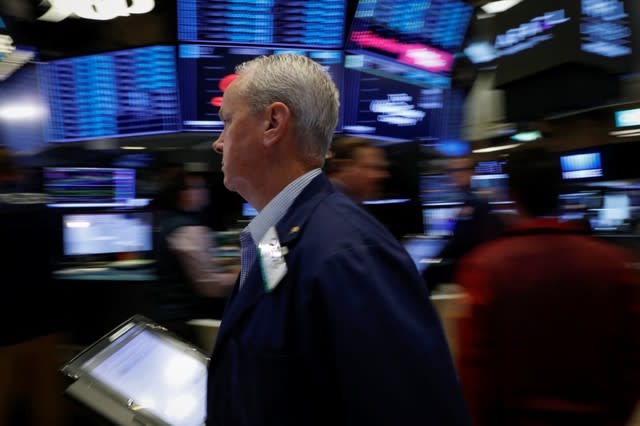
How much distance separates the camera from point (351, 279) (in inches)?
30.4

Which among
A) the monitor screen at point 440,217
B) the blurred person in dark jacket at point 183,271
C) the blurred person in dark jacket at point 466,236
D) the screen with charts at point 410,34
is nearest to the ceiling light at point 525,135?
the monitor screen at point 440,217

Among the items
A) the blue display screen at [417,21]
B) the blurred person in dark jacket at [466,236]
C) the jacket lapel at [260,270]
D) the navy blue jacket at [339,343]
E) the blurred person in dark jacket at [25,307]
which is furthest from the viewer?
the blurred person in dark jacket at [466,236]

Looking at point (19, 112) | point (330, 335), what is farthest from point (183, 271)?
point (19, 112)

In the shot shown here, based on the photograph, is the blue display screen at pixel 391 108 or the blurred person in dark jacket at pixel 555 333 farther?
the blue display screen at pixel 391 108

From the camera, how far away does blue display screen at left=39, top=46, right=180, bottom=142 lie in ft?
9.56

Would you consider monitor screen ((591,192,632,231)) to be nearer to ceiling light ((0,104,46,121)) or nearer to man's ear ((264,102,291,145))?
man's ear ((264,102,291,145))

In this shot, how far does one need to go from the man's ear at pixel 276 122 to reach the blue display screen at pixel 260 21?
→ 1991 mm

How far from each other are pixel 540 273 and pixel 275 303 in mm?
968

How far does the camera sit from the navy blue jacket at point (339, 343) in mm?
746

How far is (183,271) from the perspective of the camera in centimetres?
290

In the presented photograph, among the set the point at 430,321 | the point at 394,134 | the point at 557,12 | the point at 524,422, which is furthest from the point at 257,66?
the point at 557,12

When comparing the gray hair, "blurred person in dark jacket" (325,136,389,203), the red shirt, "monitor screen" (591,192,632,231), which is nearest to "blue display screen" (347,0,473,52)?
"blurred person in dark jacket" (325,136,389,203)

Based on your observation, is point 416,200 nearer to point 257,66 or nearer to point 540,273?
point 540,273

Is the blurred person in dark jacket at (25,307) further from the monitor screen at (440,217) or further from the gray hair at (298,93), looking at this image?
the monitor screen at (440,217)
